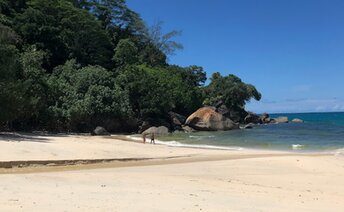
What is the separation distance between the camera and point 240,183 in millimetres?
13875

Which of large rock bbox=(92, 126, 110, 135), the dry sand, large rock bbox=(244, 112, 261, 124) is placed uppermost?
large rock bbox=(244, 112, 261, 124)

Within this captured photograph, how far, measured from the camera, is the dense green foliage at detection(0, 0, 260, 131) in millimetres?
35750

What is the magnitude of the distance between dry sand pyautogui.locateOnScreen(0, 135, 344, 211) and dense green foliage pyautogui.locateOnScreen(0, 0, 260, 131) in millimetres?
12917

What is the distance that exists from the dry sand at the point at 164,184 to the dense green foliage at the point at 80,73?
42.4ft

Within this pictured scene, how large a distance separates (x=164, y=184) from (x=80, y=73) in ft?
118

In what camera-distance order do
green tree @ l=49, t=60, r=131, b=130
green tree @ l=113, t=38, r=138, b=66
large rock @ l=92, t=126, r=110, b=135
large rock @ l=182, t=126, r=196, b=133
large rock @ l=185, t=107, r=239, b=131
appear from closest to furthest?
large rock @ l=92, t=126, r=110, b=135, green tree @ l=49, t=60, r=131, b=130, large rock @ l=182, t=126, r=196, b=133, large rock @ l=185, t=107, r=239, b=131, green tree @ l=113, t=38, r=138, b=66

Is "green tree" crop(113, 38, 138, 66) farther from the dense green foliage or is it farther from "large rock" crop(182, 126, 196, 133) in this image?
"large rock" crop(182, 126, 196, 133)

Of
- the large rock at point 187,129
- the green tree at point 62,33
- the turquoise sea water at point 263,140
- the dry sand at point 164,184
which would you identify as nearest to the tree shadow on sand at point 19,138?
the dry sand at point 164,184

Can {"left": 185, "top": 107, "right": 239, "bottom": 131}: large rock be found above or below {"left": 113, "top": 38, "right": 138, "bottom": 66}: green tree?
below

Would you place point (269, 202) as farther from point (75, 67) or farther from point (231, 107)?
point (231, 107)

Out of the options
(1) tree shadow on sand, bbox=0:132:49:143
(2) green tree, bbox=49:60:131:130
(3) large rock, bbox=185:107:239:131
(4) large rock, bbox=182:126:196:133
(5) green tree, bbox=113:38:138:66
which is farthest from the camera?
(5) green tree, bbox=113:38:138:66

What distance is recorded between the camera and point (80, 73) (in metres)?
46.6

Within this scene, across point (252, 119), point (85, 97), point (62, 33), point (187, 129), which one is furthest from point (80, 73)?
point (252, 119)

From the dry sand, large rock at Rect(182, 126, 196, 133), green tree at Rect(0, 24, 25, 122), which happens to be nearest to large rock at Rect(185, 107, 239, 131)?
large rock at Rect(182, 126, 196, 133)
